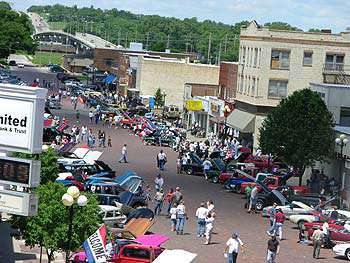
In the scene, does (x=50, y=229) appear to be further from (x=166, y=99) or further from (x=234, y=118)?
(x=166, y=99)

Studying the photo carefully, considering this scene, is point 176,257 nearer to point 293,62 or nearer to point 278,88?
point 293,62

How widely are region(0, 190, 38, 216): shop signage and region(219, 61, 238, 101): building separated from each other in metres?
66.9

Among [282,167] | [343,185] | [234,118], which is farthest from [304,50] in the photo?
[343,185]

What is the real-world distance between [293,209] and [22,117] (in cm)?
2375

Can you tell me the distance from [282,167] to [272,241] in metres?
31.1

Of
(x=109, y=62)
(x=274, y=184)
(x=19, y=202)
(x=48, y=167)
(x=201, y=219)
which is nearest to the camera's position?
(x=19, y=202)

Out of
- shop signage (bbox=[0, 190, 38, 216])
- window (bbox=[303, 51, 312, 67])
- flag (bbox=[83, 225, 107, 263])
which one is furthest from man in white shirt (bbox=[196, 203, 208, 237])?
window (bbox=[303, 51, 312, 67])

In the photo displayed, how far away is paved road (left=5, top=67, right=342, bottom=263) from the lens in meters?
35.6

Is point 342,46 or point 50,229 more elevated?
point 342,46

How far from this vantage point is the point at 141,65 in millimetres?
121438

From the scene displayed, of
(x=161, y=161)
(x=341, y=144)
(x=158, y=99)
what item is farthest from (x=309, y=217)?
(x=158, y=99)

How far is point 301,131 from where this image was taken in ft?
188

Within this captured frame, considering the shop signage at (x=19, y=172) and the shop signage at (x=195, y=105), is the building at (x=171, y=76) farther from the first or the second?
the shop signage at (x=19, y=172)

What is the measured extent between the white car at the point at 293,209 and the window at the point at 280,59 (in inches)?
1315
